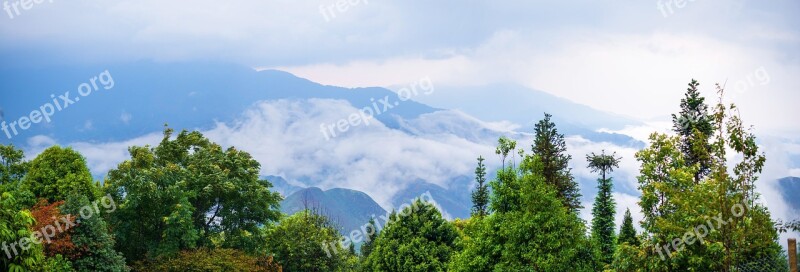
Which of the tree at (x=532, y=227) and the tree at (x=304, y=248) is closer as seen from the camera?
the tree at (x=532, y=227)

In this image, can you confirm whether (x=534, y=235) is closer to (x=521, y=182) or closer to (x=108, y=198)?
(x=521, y=182)

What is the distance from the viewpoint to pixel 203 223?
31781 mm

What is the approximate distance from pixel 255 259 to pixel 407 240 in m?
6.86

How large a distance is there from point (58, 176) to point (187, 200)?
615 cm

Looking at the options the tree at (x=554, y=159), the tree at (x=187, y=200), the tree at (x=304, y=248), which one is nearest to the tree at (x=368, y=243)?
the tree at (x=304, y=248)

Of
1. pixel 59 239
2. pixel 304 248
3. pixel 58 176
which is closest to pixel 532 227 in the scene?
pixel 59 239

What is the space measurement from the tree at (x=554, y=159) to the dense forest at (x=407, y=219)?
9 cm

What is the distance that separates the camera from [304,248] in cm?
3228

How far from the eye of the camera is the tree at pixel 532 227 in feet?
59.6

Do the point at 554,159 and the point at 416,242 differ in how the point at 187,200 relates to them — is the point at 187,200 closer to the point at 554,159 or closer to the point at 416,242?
the point at 416,242

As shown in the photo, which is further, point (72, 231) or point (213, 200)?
point (213, 200)

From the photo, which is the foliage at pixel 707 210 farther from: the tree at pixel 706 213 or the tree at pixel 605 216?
the tree at pixel 605 216

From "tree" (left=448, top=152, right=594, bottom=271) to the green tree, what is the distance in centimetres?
1357

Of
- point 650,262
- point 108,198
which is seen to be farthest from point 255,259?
point 650,262
